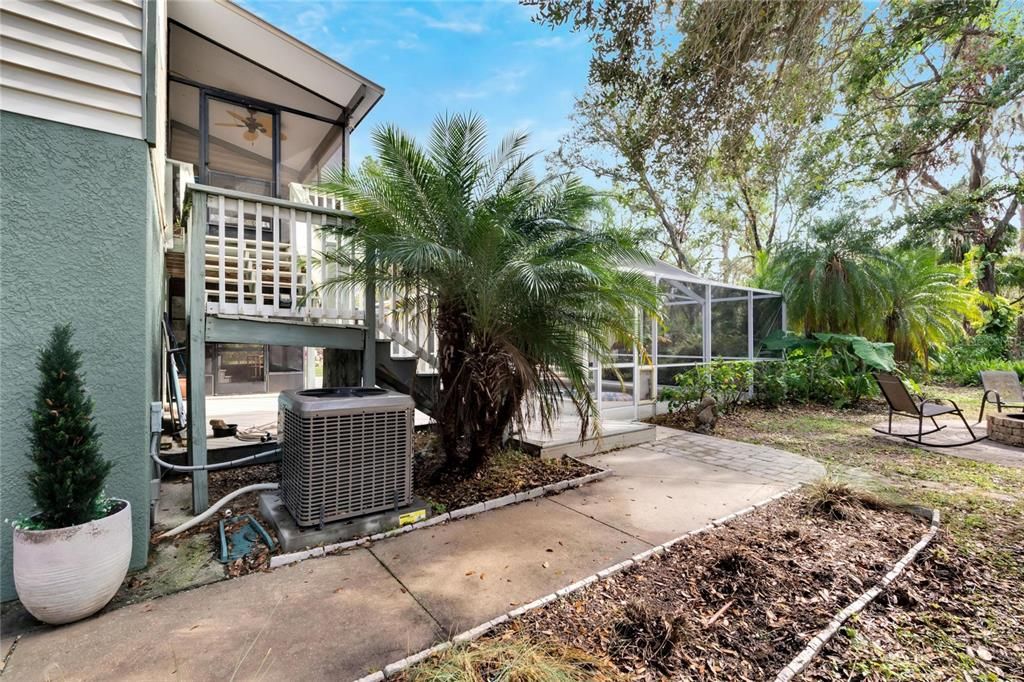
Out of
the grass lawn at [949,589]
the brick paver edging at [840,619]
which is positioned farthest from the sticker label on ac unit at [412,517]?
the grass lawn at [949,589]

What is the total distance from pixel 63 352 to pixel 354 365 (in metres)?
2.70

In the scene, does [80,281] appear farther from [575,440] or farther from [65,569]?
[575,440]

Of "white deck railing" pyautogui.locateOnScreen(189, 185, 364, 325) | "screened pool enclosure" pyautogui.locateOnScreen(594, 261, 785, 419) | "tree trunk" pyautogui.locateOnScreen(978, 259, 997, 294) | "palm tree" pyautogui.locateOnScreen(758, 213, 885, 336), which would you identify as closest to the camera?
"white deck railing" pyautogui.locateOnScreen(189, 185, 364, 325)

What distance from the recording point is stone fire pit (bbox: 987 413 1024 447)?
5996 millimetres

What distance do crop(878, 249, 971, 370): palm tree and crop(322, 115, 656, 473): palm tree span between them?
1011 centimetres

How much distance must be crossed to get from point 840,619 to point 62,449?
395 cm

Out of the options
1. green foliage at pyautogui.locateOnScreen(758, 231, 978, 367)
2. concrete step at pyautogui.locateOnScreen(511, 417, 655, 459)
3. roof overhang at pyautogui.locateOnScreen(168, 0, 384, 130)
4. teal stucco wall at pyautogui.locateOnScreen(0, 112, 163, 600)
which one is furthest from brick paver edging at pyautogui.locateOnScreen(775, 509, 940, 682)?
green foliage at pyautogui.locateOnScreen(758, 231, 978, 367)

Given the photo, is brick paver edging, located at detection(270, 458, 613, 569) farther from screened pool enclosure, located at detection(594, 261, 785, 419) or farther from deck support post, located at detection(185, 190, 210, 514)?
screened pool enclosure, located at detection(594, 261, 785, 419)

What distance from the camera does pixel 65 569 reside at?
2.18m

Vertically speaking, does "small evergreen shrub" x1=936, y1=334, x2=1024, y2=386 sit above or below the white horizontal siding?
below

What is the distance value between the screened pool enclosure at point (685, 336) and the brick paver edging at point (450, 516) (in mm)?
2678

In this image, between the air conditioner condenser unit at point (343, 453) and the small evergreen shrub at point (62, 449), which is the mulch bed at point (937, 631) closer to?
the air conditioner condenser unit at point (343, 453)

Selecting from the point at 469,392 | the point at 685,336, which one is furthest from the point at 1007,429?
the point at 469,392

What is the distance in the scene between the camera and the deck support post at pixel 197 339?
11.8 feet
